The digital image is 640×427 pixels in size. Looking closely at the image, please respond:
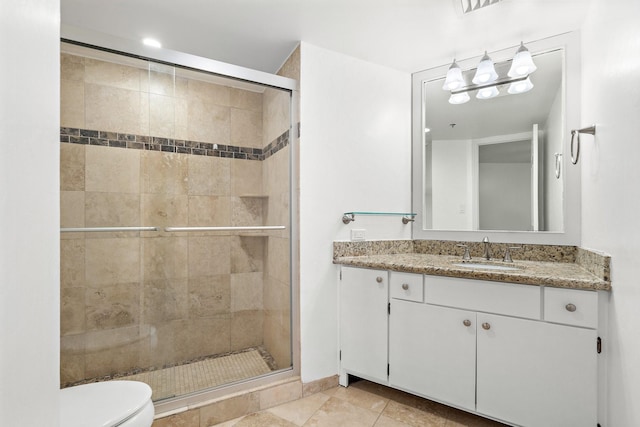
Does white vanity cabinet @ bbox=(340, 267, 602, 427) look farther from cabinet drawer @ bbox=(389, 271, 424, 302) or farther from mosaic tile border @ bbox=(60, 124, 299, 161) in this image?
mosaic tile border @ bbox=(60, 124, 299, 161)

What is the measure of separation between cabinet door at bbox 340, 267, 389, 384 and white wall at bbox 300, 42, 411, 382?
0.28 feet

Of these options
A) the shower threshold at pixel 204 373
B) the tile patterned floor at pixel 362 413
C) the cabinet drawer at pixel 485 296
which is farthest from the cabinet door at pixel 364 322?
the shower threshold at pixel 204 373

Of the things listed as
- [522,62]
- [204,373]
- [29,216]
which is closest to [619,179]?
[522,62]

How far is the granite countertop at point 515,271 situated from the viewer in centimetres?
142

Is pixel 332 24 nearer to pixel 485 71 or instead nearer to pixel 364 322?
→ pixel 485 71

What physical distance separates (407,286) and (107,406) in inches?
58.8

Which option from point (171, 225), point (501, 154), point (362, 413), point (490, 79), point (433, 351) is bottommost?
point (362, 413)

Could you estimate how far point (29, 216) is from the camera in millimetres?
403

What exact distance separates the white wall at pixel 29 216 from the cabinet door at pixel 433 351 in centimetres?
168

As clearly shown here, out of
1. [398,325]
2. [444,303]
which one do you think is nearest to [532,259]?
[444,303]

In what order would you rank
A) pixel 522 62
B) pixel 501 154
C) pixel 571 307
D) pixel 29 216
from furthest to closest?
1. pixel 501 154
2. pixel 522 62
3. pixel 571 307
4. pixel 29 216

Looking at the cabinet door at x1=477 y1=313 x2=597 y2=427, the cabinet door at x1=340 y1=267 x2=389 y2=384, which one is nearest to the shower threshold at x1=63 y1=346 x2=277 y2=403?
the cabinet door at x1=340 y1=267 x2=389 y2=384

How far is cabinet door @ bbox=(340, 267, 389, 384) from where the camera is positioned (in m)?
1.97

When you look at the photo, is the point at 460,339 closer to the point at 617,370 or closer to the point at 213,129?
the point at 617,370
